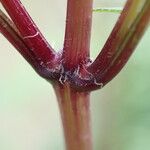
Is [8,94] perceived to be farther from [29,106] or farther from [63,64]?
[63,64]

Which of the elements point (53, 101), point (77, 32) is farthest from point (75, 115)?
point (53, 101)

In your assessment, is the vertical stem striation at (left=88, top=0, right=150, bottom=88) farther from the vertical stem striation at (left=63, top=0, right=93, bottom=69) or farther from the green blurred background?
the green blurred background

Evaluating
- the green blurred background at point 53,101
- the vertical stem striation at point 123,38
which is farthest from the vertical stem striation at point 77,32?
the green blurred background at point 53,101

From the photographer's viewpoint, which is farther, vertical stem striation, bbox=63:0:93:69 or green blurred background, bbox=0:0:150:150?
green blurred background, bbox=0:0:150:150

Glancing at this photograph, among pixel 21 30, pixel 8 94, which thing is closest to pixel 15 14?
pixel 21 30

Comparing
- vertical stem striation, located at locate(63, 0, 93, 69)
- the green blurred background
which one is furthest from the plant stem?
the green blurred background

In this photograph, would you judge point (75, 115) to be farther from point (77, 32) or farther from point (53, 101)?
point (53, 101)

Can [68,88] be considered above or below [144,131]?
above
